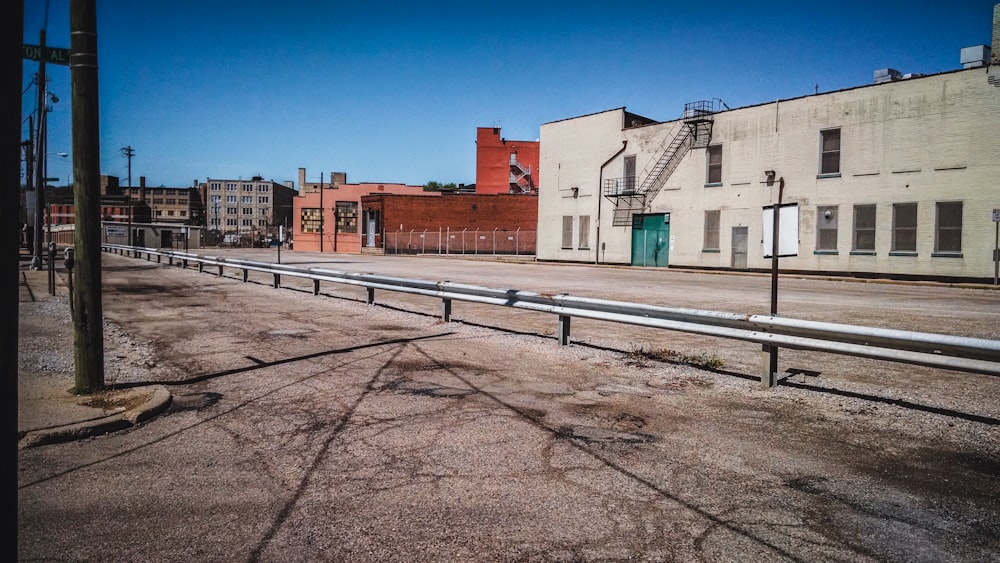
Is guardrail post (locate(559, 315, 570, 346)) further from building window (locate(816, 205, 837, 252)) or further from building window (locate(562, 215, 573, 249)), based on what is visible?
building window (locate(562, 215, 573, 249))

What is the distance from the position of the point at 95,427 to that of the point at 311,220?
76.6m

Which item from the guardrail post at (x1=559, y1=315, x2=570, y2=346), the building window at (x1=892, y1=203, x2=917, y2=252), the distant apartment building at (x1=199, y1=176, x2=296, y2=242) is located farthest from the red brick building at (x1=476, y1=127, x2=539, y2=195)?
the distant apartment building at (x1=199, y1=176, x2=296, y2=242)

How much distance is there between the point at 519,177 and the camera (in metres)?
77.2

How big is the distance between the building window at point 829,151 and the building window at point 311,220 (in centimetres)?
6158

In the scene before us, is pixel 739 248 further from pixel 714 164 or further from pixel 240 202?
pixel 240 202

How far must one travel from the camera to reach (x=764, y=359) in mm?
6941

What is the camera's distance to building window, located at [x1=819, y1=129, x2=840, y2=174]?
88.9 ft

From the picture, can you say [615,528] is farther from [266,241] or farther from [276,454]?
[266,241]

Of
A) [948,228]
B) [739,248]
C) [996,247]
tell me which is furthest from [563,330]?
[739,248]

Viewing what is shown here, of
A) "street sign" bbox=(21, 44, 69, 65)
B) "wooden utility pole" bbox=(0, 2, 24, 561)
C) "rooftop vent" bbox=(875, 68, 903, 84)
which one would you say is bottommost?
"wooden utility pole" bbox=(0, 2, 24, 561)

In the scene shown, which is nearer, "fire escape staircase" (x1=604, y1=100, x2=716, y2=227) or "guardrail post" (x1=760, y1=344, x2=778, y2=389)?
"guardrail post" (x1=760, y1=344, x2=778, y2=389)

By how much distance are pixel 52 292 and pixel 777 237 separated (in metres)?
17.2

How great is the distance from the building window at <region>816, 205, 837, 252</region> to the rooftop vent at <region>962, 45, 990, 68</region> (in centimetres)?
722

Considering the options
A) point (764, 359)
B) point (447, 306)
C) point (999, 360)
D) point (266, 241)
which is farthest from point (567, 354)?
point (266, 241)
